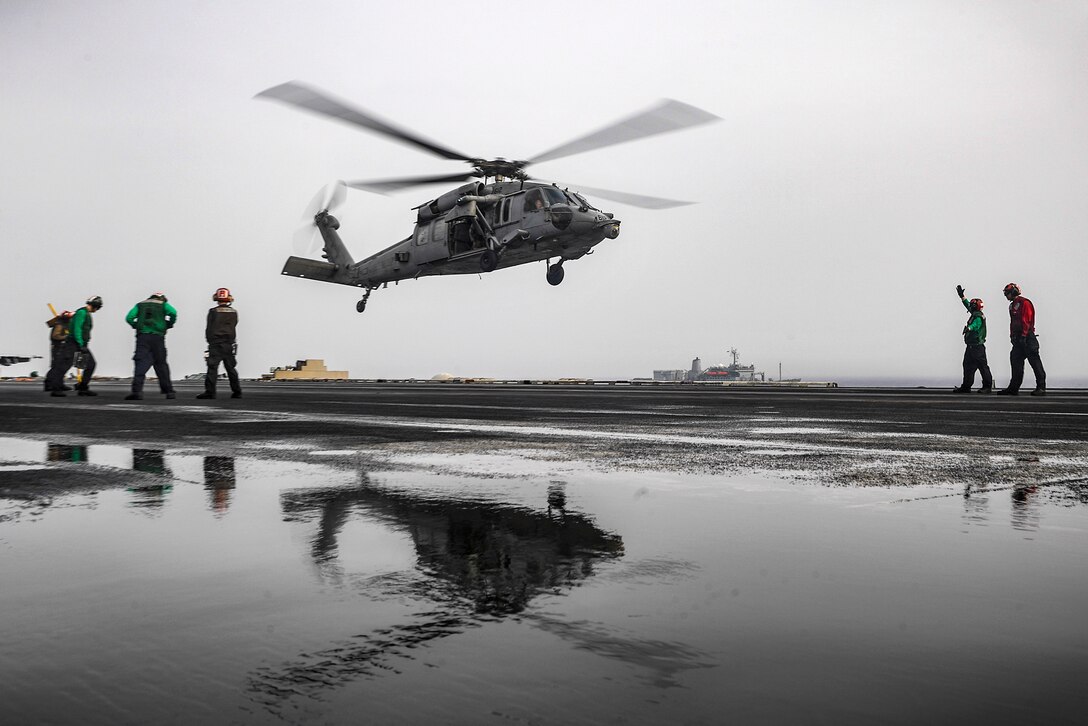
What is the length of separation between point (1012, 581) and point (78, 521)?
3.16 m

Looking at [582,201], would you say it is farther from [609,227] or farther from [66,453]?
[66,453]

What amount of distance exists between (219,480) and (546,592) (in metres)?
2.85

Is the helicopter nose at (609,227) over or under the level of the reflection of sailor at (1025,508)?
over

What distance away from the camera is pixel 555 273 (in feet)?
75.6

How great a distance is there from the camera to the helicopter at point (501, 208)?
19.4 m

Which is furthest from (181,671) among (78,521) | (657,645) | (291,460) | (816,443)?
(816,443)

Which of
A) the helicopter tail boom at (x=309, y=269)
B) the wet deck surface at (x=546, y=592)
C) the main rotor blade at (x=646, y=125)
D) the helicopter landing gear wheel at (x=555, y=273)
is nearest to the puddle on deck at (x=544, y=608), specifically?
the wet deck surface at (x=546, y=592)

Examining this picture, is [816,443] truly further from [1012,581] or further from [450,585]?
[450,585]

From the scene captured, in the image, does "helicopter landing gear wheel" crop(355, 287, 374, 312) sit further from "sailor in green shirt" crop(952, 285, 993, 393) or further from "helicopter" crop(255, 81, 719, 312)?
"sailor in green shirt" crop(952, 285, 993, 393)

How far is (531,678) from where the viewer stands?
1.49 meters

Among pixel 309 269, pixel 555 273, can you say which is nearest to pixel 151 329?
pixel 555 273

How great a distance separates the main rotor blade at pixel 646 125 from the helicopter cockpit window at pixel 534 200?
1.59 metres

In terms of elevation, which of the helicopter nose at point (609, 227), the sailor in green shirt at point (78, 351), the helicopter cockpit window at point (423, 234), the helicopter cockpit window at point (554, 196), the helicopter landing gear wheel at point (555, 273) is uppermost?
the helicopter cockpit window at point (554, 196)

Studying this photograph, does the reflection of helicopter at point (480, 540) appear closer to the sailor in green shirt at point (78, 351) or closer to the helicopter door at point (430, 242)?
the sailor in green shirt at point (78, 351)
